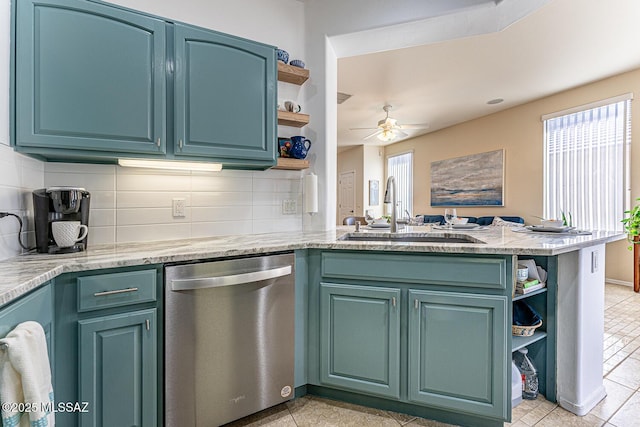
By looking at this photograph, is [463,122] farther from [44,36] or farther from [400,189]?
[44,36]

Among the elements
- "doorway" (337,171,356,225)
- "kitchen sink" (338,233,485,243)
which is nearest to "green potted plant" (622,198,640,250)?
"kitchen sink" (338,233,485,243)

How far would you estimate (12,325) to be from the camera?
84cm

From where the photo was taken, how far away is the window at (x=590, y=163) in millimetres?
4230

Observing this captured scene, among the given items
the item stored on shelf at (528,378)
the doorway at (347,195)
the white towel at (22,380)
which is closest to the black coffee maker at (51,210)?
the white towel at (22,380)

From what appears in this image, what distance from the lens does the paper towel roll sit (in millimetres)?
2268

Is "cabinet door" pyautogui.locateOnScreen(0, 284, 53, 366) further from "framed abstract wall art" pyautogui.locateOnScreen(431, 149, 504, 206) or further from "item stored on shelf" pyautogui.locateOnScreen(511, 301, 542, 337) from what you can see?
"framed abstract wall art" pyautogui.locateOnScreen(431, 149, 504, 206)

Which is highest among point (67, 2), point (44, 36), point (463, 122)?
point (463, 122)

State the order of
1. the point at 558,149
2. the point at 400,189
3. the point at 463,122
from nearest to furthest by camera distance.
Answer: the point at 558,149 < the point at 463,122 < the point at 400,189

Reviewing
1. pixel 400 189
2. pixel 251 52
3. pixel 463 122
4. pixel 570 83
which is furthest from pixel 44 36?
pixel 400 189

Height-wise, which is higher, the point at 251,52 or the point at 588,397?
the point at 251,52

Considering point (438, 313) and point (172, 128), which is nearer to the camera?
point (438, 313)

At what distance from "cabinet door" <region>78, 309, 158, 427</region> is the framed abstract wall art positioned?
19.9ft

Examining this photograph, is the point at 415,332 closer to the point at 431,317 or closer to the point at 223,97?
the point at 431,317

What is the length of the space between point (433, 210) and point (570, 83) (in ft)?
11.0
